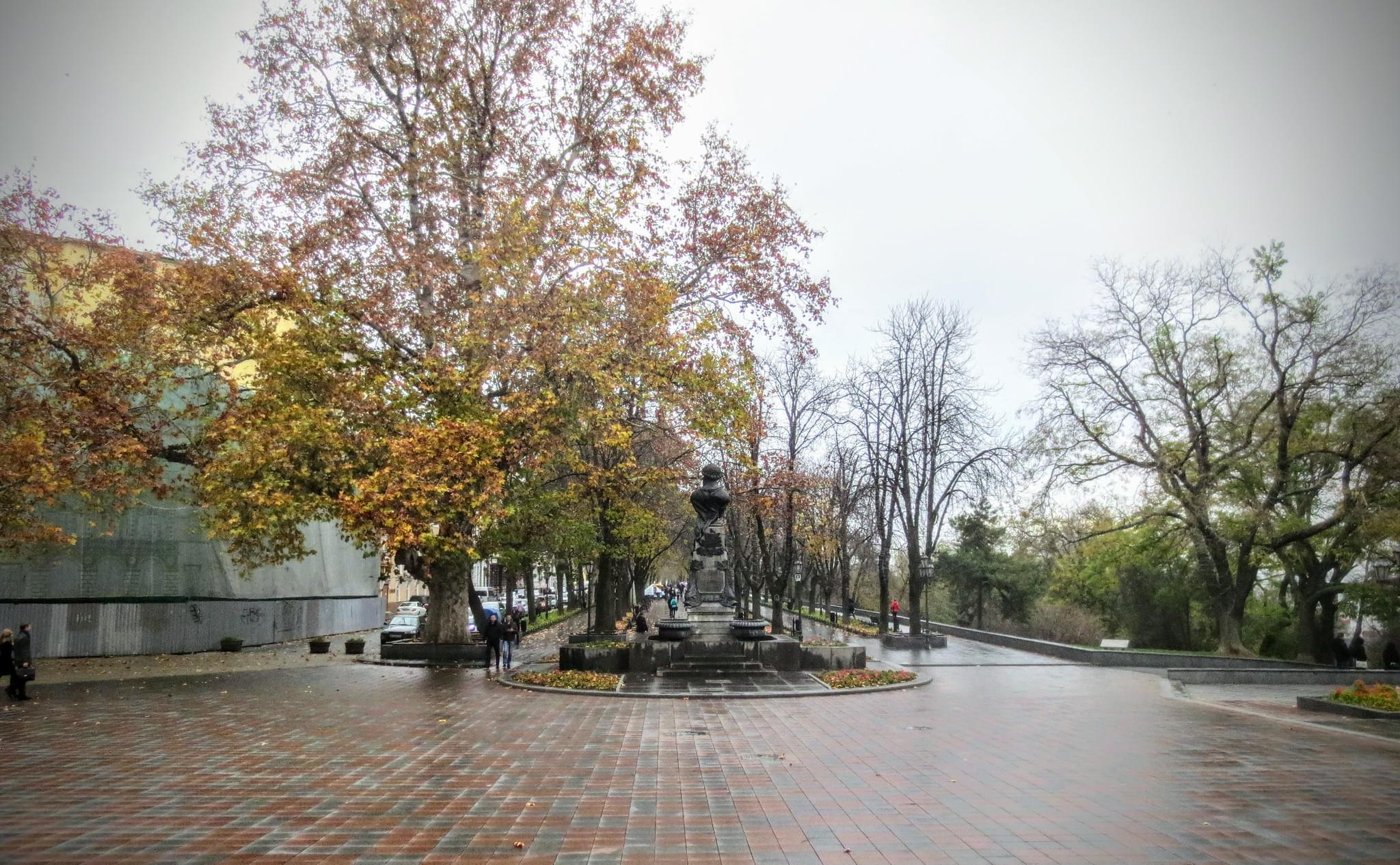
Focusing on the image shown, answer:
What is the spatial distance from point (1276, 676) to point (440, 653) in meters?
20.9

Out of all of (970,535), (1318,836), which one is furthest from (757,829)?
(970,535)

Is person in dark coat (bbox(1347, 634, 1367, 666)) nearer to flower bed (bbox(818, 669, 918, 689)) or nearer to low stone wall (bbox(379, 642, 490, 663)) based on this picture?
flower bed (bbox(818, 669, 918, 689))

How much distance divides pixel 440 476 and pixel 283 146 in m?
10.0

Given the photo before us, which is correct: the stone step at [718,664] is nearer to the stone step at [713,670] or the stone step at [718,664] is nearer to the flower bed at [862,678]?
the stone step at [713,670]

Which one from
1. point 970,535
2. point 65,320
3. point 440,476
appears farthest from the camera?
point 970,535

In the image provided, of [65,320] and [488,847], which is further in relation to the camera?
[65,320]

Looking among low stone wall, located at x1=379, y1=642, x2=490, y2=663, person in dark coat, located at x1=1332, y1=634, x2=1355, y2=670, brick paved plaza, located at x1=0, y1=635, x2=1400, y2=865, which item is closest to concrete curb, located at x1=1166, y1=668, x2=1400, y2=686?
person in dark coat, located at x1=1332, y1=634, x2=1355, y2=670

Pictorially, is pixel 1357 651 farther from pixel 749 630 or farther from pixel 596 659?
pixel 596 659

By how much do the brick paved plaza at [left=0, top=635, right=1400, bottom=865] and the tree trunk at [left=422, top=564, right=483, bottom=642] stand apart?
8.21 m

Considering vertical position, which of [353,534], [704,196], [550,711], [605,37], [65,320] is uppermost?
[605,37]

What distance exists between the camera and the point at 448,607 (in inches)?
901

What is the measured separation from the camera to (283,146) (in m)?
20.8

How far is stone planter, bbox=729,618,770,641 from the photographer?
18.3 m

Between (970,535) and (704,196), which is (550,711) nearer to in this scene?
(704,196)
